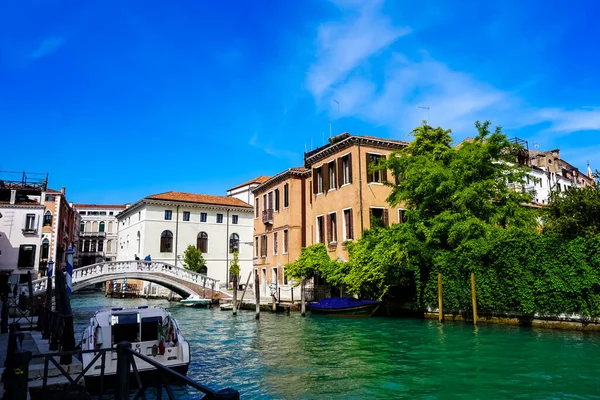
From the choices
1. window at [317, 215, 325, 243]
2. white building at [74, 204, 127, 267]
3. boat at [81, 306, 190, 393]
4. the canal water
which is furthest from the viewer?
white building at [74, 204, 127, 267]

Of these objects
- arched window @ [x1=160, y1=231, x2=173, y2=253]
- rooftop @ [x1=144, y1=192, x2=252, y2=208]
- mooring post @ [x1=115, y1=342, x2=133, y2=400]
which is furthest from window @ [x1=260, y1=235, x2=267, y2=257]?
mooring post @ [x1=115, y1=342, x2=133, y2=400]

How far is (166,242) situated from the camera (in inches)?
1559

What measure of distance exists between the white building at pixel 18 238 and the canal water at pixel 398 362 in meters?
21.9

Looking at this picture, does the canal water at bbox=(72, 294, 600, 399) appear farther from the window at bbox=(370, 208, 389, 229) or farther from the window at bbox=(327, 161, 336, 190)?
the window at bbox=(327, 161, 336, 190)

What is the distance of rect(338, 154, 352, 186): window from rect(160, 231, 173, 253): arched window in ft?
70.3

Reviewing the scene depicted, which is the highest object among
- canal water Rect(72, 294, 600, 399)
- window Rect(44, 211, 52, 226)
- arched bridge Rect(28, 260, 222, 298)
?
window Rect(44, 211, 52, 226)

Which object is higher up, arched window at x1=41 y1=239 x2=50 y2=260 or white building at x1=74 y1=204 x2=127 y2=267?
white building at x1=74 y1=204 x2=127 y2=267

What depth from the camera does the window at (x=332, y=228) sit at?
23953mm

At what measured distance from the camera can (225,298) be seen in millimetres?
30094

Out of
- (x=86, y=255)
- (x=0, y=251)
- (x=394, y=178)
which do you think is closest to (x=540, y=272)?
(x=394, y=178)

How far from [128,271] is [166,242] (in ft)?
37.1

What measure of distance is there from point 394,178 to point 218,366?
50.3 feet

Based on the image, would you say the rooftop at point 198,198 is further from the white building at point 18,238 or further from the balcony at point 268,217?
the balcony at point 268,217

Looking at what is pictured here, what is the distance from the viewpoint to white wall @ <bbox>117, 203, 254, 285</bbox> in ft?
128
